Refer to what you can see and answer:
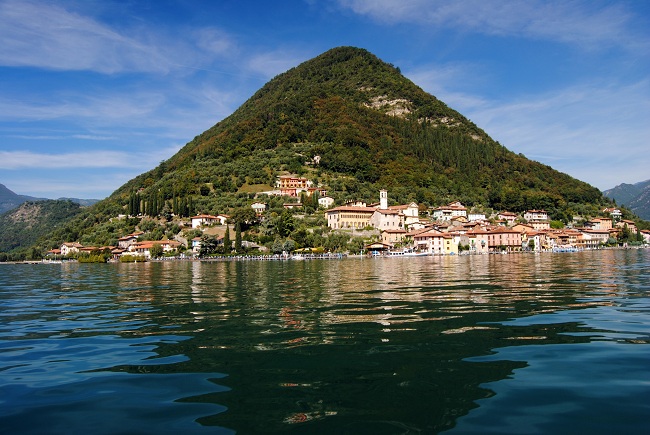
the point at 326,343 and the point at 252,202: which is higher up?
the point at 252,202

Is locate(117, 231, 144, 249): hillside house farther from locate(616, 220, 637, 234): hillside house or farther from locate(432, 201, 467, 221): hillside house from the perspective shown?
locate(616, 220, 637, 234): hillside house

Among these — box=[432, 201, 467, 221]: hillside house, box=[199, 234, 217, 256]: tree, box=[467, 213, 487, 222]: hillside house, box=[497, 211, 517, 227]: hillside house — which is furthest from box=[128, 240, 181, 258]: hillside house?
box=[497, 211, 517, 227]: hillside house

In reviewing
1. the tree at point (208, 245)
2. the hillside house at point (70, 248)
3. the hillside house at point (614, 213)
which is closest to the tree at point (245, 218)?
the tree at point (208, 245)

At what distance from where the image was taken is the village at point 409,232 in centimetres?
10425

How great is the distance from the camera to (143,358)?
31.2 feet

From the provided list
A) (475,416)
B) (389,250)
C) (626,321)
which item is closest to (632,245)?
(389,250)

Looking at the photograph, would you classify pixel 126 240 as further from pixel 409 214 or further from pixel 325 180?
pixel 409 214

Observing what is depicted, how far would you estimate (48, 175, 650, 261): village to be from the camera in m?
104

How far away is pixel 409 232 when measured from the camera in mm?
115000

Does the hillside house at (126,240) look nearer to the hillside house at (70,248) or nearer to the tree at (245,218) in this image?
the hillside house at (70,248)

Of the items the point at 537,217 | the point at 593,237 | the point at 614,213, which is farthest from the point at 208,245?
the point at 614,213

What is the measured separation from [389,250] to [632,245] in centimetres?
7624

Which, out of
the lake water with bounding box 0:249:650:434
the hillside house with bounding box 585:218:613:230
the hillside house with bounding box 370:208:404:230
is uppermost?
the hillside house with bounding box 370:208:404:230

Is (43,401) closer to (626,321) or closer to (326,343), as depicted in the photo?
(326,343)
